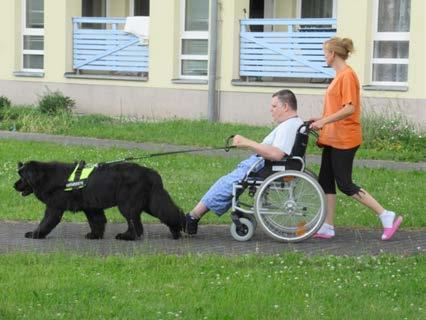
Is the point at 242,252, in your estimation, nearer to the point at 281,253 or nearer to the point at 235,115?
the point at 281,253

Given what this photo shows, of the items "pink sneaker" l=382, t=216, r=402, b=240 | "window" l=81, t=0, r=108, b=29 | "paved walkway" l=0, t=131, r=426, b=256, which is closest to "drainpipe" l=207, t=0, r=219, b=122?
"window" l=81, t=0, r=108, b=29

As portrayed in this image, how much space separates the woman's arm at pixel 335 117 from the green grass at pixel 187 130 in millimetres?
6590

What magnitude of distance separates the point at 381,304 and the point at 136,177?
10.5 feet

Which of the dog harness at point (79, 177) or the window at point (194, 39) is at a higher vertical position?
the window at point (194, 39)

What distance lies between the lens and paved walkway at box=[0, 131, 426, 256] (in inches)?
346

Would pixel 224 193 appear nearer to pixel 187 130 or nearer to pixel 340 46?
pixel 340 46

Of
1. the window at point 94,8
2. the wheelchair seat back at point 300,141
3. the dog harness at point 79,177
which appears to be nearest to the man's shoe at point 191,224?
the dog harness at point 79,177

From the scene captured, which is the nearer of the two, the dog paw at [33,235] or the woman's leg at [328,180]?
the dog paw at [33,235]

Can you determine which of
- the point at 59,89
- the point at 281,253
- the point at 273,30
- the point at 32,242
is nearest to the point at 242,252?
the point at 281,253

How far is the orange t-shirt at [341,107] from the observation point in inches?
365

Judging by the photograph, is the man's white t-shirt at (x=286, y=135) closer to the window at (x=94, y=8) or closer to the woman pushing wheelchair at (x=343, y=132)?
the woman pushing wheelchair at (x=343, y=132)

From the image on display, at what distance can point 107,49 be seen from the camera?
23141 mm

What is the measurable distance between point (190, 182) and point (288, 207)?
140 inches

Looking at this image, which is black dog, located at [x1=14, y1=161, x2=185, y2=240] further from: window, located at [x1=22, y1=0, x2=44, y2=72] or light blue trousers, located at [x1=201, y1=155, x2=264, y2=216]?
window, located at [x1=22, y1=0, x2=44, y2=72]
